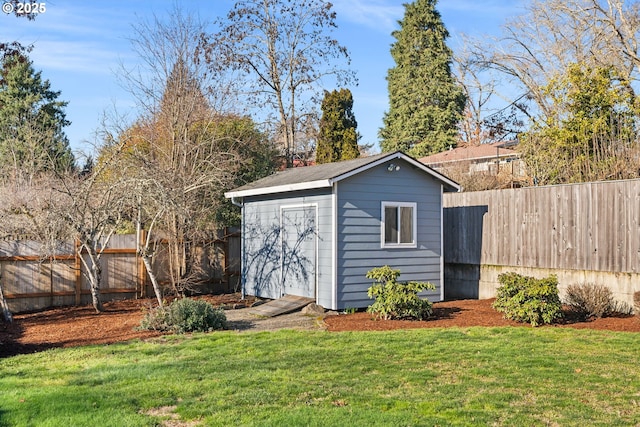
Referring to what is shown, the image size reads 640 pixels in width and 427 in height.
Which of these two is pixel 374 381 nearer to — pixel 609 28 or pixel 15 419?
pixel 15 419

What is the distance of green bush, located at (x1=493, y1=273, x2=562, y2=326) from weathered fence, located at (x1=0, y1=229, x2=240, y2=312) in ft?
25.2

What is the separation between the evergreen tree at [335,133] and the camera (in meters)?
26.7

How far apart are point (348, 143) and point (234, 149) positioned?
8.95 meters

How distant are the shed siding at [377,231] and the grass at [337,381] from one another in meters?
3.18

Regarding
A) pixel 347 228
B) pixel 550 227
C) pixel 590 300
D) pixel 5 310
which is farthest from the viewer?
pixel 550 227

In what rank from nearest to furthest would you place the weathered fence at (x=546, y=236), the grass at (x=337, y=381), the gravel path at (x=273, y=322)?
the grass at (x=337, y=381) < the gravel path at (x=273, y=322) < the weathered fence at (x=546, y=236)

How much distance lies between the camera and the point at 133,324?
36.9 feet

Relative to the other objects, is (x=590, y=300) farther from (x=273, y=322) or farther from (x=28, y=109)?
(x=28, y=109)

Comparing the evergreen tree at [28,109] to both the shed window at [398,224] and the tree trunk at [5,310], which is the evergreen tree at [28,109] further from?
the shed window at [398,224]

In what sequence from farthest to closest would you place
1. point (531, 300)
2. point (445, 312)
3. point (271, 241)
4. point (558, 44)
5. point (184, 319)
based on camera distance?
point (558, 44), point (271, 241), point (445, 312), point (531, 300), point (184, 319)

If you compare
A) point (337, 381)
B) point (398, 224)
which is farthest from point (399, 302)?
point (337, 381)

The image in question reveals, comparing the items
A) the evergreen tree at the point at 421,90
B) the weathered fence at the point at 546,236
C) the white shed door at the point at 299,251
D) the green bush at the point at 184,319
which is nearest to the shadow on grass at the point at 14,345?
the green bush at the point at 184,319

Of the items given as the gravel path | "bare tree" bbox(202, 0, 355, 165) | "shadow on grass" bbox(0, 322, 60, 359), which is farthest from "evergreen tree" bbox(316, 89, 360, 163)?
"shadow on grass" bbox(0, 322, 60, 359)

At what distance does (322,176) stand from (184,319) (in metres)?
4.18
